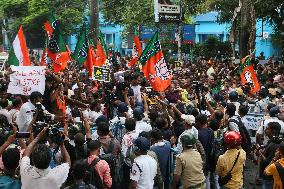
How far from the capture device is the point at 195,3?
27531 millimetres

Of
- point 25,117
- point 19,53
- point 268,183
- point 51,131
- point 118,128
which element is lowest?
point 268,183

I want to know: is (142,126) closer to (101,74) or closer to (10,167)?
(10,167)

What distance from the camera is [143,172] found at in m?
6.26

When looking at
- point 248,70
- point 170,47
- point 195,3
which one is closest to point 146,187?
point 248,70

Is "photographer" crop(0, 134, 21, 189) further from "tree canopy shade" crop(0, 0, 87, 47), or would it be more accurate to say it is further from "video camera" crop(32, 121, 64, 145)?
"tree canopy shade" crop(0, 0, 87, 47)

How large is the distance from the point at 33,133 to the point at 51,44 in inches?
252

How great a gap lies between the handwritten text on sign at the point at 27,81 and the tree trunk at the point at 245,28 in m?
14.4

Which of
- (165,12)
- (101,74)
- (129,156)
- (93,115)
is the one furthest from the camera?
(165,12)

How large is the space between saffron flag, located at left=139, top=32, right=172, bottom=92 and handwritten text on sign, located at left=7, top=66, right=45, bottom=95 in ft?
9.32

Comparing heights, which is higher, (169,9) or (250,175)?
(169,9)

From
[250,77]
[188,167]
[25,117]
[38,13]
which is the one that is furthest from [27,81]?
[38,13]

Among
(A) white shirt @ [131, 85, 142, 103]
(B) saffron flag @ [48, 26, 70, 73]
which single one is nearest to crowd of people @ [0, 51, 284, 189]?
(A) white shirt @ [131, 85, 142, 103]

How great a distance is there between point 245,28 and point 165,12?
Result: 376 centimetres

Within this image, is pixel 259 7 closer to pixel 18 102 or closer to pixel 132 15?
pixel 132 15
